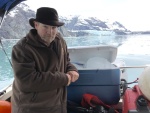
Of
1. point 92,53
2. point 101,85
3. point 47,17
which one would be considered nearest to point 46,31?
point 47,17

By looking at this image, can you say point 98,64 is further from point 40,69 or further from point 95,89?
point 40,69

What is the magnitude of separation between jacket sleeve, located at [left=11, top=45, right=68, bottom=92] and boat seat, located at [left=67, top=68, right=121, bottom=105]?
2.58 ft

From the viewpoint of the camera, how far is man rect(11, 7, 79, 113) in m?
1.35

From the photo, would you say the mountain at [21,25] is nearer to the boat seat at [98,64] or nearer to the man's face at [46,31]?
the man's face at [46,31]

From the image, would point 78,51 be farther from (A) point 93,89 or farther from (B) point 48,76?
(B) point 48,76

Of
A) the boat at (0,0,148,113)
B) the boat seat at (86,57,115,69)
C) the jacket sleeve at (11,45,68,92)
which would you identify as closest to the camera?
the jacket sleeve at (11,45,68,92)

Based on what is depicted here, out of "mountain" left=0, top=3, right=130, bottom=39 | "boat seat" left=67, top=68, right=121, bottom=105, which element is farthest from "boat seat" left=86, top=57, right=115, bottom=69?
"mountain" left=0, top=3, right=130, bottom=39

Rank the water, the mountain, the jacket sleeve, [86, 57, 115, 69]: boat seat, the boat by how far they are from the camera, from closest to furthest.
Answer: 1. the jacket sleeve
2. the boat
3. [86, 57, 115, 69]: boat seat
4. the mountain
5. the water

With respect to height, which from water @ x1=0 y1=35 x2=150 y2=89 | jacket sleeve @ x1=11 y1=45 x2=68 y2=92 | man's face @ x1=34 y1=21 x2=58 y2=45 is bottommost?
water @ x1=0 y1=35 x2=150 y2=89

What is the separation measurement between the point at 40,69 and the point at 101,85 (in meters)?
0.90

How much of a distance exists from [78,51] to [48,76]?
1.49m

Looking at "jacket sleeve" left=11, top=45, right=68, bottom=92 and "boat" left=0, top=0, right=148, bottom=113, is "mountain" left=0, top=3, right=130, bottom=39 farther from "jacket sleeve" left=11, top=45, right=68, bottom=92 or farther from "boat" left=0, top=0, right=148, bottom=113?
→ "boat" left=0, top=0, right=148, bottom=113

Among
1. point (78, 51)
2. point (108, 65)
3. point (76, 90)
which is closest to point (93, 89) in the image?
point (76, 90)

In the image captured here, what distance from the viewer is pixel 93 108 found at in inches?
78.6
